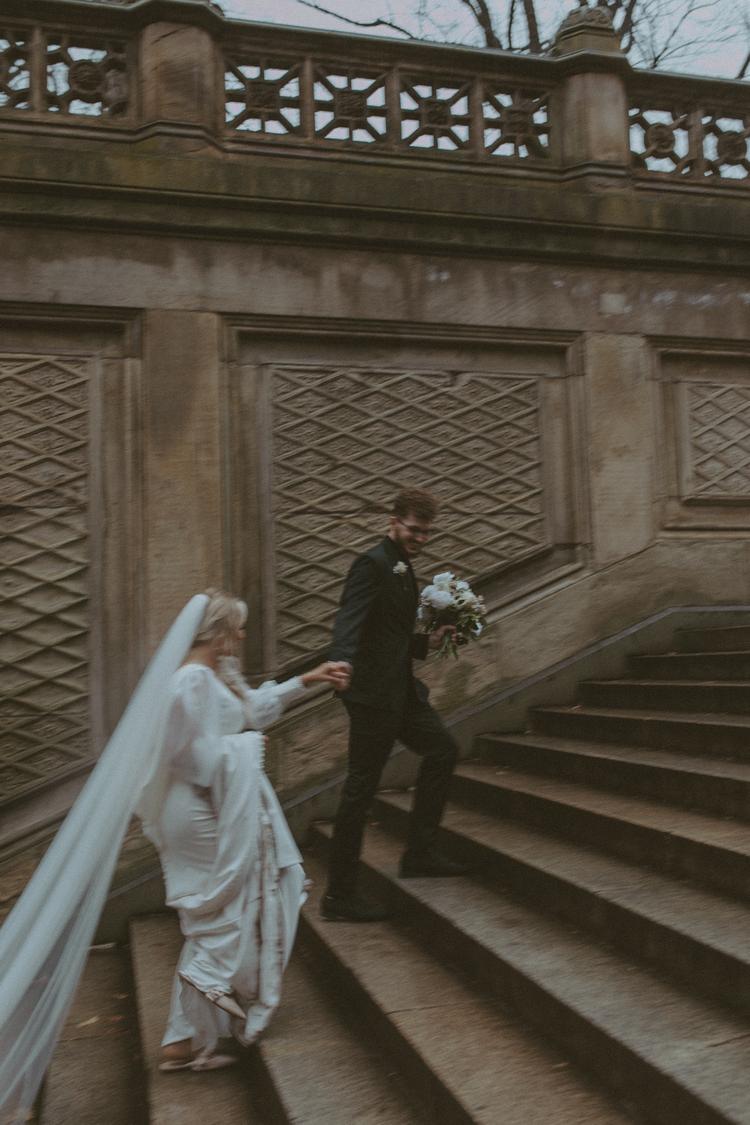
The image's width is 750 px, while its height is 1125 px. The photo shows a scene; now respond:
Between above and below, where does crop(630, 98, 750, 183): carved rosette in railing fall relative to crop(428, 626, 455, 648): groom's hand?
above

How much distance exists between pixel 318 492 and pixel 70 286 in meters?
2.19

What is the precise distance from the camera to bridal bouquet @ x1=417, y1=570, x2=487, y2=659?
5668 millimetres

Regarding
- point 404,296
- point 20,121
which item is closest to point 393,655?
point 404,296

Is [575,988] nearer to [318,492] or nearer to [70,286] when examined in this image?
[318,492]

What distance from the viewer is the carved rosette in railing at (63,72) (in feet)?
24.6

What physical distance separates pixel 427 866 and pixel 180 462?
3347mm

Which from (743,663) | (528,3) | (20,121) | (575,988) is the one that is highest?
(528,3)

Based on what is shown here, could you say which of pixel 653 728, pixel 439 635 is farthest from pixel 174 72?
pixel 653 728

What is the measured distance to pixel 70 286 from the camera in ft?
23.7

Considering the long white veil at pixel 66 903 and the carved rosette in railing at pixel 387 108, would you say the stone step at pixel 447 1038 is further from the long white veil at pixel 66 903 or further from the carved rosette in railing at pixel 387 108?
the carved rosette in railing at pixel 387 108

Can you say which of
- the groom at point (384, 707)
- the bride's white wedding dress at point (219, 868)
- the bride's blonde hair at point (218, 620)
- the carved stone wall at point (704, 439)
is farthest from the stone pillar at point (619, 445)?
the bride's white wedding dress at point (219, 868)

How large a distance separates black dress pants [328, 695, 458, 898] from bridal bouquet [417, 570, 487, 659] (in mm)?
453

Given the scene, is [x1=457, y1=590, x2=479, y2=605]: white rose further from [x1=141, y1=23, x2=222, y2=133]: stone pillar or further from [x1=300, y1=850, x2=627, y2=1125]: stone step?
[x1=141, y1=23, x2=222, y2=133]: stone pillar

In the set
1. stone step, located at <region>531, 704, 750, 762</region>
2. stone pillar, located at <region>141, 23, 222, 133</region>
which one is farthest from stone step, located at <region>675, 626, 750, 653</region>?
stone pillar, located at <region>141, 23, 222, 133</region>
